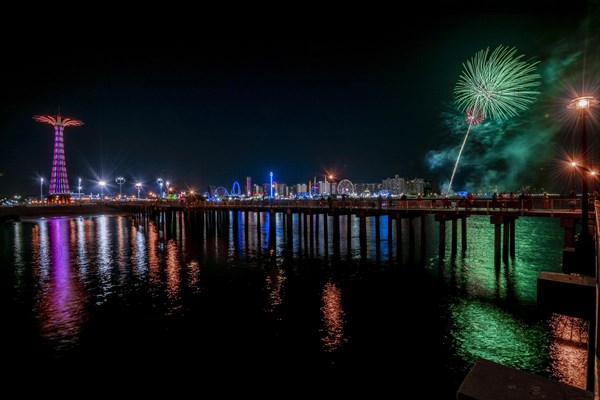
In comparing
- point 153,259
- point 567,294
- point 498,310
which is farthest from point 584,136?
point 153,259

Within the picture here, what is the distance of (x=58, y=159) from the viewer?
125 meters

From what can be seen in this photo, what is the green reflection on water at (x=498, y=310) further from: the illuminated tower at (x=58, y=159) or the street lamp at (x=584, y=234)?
the illuminated tower at (x=58, y=159)

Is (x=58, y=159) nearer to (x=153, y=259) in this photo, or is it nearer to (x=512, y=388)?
(x=153, y=259)

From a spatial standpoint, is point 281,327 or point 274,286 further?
point 274,286

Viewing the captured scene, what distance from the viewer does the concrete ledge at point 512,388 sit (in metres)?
5.09

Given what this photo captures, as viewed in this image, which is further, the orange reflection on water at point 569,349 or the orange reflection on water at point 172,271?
the orange reflection on water at point 172,271

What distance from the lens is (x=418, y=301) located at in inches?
722

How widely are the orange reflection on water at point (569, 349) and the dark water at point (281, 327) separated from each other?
4 centimetres

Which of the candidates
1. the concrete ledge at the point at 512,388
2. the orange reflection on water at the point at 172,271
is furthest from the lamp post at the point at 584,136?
the orange reflection on water at the point at 172,271

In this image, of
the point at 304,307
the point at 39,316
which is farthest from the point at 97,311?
the point at 304,307

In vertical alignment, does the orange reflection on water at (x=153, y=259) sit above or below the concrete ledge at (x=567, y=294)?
below

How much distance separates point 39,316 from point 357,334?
1418 cm

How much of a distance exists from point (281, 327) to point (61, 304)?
11.5m

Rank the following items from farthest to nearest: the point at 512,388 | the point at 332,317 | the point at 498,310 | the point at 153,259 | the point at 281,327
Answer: the point at 153,259, the point at 498,310, the point at 332,317, the point at 281,327, the point at 512,388
